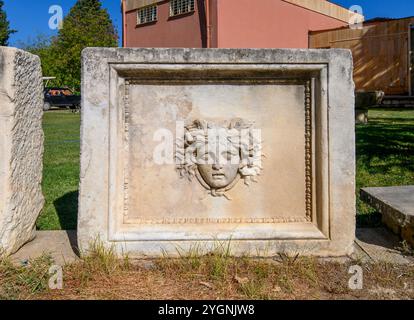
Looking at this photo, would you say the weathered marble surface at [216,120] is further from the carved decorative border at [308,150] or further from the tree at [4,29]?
the tree at [4,29]

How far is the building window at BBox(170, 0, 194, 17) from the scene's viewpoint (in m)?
18.2

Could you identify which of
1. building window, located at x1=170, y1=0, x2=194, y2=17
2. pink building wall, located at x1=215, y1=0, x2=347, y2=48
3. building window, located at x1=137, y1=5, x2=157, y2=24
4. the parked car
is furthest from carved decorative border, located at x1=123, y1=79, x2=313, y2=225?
the parked car

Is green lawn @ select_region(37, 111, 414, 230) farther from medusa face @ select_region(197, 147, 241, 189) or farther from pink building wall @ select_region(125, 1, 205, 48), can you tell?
pink building wall @ select_region(125, 1, 205, 48)

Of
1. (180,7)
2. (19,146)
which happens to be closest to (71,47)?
A: (180,7)

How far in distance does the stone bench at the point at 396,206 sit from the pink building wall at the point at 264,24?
43.4 feet

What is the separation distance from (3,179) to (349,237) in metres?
2.29

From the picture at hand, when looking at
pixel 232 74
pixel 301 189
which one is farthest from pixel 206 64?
pixel 301 189

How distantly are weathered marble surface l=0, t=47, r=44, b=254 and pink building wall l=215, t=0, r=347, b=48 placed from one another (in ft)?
44.6

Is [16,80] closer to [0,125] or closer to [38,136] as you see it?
[0,125]

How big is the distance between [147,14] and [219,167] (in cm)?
1995

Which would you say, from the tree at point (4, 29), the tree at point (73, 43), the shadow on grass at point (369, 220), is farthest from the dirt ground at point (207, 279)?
the tree at point (4, 29)

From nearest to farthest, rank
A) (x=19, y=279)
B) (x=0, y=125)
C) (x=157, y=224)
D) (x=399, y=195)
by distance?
(x=19, y=279) → (x=0, y=125) → (x=157, y=224) → (x=399, y=195)
